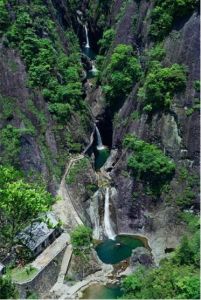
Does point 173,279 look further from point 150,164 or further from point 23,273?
point 150,164

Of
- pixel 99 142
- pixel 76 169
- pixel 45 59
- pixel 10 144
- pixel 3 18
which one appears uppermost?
pixel 3 18

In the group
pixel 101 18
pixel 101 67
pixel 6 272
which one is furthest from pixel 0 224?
pixel 101 18

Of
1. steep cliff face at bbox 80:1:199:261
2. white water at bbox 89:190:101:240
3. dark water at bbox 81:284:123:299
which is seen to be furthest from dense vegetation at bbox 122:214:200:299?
white water at bbox 89:190:101:240

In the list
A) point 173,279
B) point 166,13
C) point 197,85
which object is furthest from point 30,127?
point 173,279

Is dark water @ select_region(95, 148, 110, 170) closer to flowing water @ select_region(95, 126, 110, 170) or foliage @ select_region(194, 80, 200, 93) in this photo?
flowing water @ select_region(95, 126, 110, 170)

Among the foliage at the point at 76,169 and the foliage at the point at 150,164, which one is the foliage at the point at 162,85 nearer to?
the foliage at the point at 150,164

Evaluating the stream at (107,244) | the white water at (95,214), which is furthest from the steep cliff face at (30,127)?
the stream at (107,244)
